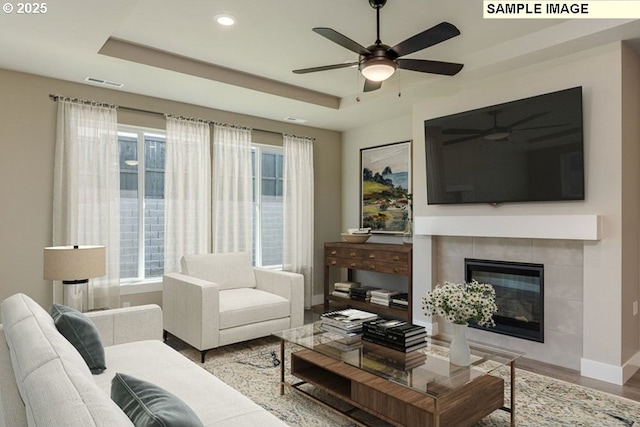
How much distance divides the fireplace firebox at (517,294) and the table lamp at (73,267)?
3.36m

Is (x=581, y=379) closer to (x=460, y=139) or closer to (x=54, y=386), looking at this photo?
(x=460, y=139)

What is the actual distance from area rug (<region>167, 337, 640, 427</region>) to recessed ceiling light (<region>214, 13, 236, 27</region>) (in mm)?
2722

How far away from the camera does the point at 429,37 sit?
8.33ft

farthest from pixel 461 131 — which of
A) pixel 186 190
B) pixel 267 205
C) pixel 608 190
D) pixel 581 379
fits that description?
pixel 186 190

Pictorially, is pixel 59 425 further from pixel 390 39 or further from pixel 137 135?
pixel 137 135

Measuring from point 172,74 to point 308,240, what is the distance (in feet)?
9.27

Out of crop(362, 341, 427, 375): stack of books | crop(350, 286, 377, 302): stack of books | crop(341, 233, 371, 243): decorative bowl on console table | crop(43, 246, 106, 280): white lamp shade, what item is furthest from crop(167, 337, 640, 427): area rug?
crop(341, 233, 371, 243): decorative bowl on console table

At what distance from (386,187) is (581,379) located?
305 cm

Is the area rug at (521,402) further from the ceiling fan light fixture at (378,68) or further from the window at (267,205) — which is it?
the ceiling fan light fixture at (378,68)

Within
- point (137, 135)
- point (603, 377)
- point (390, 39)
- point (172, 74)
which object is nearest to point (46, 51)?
point (172, 74)

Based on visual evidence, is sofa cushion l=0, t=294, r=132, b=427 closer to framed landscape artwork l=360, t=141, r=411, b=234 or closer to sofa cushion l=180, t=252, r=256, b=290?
sofa cushion l=180, t=252, r=256, b=290

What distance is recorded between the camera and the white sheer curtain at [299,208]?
5531mm

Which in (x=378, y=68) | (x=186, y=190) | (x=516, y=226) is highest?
(x=378, y=68)

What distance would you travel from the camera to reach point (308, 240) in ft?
18.7
